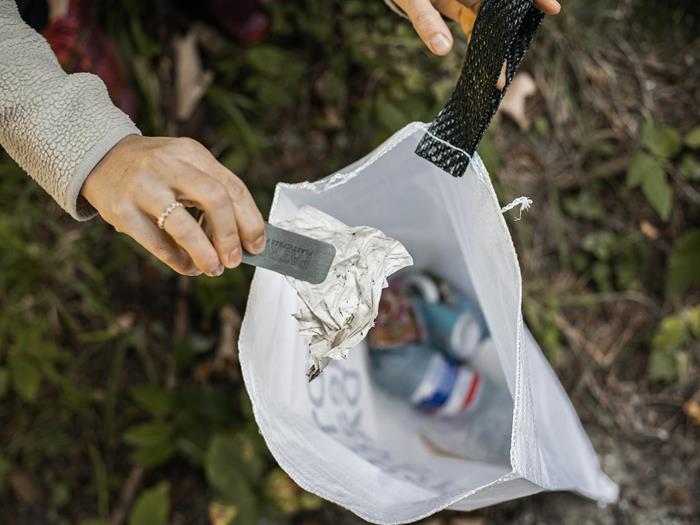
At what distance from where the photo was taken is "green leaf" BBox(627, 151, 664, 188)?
1337 mm

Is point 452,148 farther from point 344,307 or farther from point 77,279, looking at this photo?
point 77,279

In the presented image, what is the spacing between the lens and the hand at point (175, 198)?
0.58m

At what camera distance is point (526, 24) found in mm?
729

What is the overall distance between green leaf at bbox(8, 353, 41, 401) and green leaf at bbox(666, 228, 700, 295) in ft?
4.63

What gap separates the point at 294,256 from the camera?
73 centimetres

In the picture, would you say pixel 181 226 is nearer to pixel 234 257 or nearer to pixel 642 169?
pixel 234 257

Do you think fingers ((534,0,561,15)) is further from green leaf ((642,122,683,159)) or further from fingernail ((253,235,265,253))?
green leaf ((642,122,683,159))

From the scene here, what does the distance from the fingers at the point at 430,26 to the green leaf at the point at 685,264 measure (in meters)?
0.90

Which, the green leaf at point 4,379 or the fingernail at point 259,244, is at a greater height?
the fingernail at point 259,244

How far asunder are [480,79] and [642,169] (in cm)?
80

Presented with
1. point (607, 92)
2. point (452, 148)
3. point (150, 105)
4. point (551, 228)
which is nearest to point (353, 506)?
point (452, 148)

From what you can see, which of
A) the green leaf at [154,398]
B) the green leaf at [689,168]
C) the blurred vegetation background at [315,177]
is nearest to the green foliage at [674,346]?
the blurred vegetation background at [315,177]

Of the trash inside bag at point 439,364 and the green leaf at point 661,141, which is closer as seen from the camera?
the trash inside bag at point 439,364

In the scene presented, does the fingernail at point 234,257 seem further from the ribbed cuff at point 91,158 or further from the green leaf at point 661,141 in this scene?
the green leaf at point 661,141
